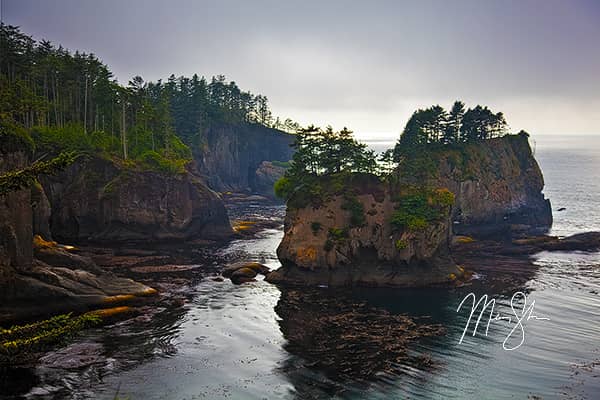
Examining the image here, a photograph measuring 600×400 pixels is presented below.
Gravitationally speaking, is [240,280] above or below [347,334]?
above

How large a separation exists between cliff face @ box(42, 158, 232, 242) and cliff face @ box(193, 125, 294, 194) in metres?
53.9

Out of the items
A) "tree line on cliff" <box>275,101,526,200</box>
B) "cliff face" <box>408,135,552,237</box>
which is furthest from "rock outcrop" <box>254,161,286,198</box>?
"tree line on cliff" <box>275,101,526,200</box>

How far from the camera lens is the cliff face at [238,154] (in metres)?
149

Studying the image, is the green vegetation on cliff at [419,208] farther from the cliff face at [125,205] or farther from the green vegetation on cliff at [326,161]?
the cliff face at [125,205]

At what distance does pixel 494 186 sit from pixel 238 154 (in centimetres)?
8601

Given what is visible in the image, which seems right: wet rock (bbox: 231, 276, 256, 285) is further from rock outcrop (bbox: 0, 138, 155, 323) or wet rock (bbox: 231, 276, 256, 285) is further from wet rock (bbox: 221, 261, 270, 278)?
rock outcrop (bbox: 0, 138, 155, 323)

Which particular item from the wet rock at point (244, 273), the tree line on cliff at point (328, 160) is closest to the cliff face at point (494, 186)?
the tree line on cliff at point (328, 160)

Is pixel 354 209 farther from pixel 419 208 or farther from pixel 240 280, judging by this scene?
pixel 240 280

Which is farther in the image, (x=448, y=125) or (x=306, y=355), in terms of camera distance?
(x=448, y=125)

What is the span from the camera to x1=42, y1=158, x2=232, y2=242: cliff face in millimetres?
77062

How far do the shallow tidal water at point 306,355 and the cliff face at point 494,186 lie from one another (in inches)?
1567

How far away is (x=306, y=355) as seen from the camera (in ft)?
122

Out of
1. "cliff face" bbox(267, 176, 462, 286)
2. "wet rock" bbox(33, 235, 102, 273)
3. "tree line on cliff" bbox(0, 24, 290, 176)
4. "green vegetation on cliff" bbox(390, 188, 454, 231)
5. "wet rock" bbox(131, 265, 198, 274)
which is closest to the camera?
"wet rock" bbox(33, 235, 102, 273)

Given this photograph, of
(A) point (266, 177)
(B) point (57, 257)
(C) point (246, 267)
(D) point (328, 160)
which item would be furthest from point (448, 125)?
(B) point (57, 257)
